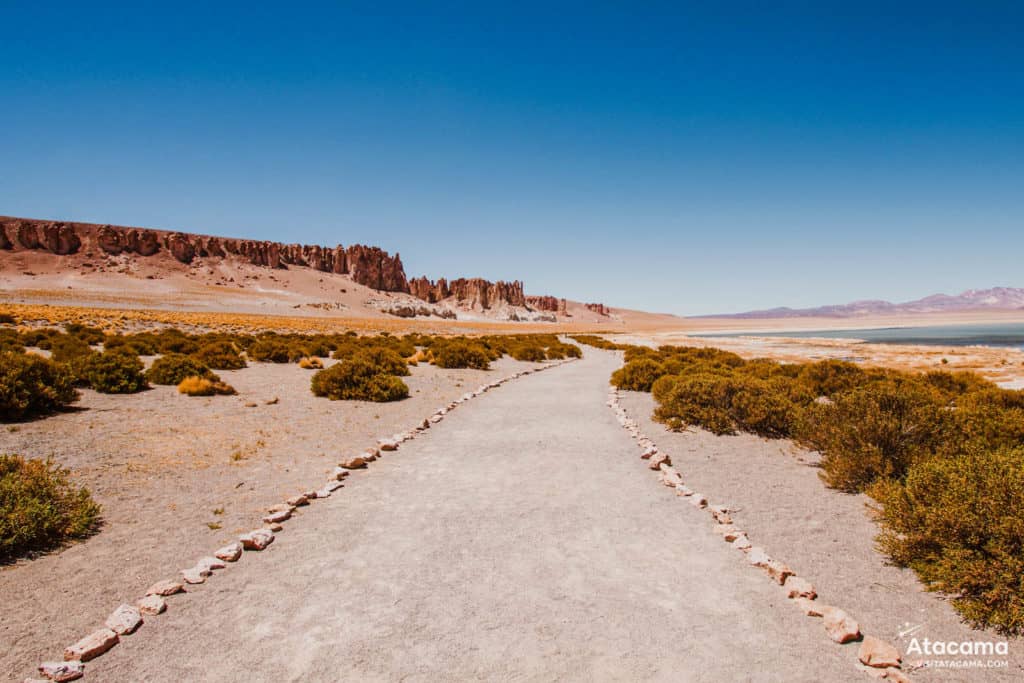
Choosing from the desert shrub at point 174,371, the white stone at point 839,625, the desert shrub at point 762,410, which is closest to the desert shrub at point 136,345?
the desert shrub at point 174,371

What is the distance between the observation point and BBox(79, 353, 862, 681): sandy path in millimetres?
3770

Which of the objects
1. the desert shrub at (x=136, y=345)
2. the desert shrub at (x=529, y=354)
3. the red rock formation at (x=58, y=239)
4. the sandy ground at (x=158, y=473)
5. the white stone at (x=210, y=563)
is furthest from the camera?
the red rock formation at (x=58, y=239)

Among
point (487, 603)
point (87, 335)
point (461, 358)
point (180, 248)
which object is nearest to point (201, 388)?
point (461, 358)

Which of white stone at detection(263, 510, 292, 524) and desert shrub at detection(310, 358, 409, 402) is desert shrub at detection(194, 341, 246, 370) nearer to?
desert shrub at detection(310, 358, 409, 402)

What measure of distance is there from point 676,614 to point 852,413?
6.44 m

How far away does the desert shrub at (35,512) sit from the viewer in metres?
5.30

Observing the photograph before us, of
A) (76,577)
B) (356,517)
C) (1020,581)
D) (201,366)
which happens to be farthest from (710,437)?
(201,366)

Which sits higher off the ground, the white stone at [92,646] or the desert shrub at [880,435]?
the desert shrub at [880,435]

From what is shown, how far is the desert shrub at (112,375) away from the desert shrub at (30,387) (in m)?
1.99

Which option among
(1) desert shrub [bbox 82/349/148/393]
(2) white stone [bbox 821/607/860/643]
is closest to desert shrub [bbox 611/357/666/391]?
(2) white stone [bbox 821/607/860/643]

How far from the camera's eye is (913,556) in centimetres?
527

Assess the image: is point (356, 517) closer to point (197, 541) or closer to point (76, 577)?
point (197, 541)

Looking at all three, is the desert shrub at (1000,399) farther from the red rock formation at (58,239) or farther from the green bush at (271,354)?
the red rock formation at (58,239)

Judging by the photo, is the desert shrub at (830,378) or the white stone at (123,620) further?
the desert shrub at (830,378)
